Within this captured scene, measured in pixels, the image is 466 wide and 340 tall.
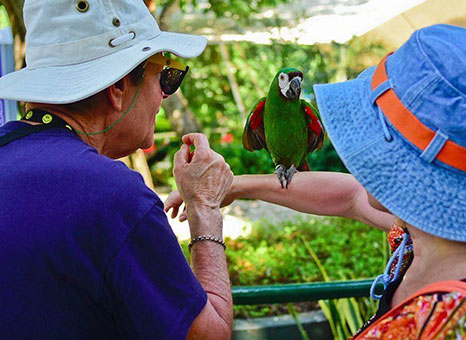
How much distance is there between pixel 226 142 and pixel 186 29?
2498mm

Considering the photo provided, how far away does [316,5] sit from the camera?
35.4 feet

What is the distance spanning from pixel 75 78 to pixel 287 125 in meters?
1.58

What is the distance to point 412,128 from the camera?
0.89 m

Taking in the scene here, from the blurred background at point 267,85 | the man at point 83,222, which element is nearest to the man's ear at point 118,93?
the man at point 83,222

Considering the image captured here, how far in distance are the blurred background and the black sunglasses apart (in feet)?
3.69

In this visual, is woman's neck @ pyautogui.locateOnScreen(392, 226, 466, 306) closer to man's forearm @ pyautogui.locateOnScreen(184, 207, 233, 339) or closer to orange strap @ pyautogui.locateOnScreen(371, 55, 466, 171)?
orange strap @ pyautogui.locateOnScreen(371, 55, 466, 171)

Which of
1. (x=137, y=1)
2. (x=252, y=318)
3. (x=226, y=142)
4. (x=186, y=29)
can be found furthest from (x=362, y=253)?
(x=186, y=29)

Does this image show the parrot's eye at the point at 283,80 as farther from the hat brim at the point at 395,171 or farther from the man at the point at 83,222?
the hat brim at the point at 395,171

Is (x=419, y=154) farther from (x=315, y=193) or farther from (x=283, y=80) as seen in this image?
(x=283, y=80)

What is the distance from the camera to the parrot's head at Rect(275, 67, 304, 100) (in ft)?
8.45

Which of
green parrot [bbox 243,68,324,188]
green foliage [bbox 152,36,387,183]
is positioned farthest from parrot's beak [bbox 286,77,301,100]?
green foliage [bbox 152,36,387,183]

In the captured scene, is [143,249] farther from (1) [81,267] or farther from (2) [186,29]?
(2) [186,29]

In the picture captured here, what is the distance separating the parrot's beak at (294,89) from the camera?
257cm

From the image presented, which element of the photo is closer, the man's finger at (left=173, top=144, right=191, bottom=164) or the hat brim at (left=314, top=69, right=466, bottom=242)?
the hat brim at (left=314, top=69, right=466, bottom=242)
